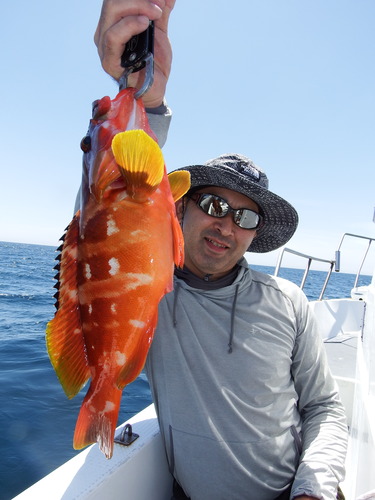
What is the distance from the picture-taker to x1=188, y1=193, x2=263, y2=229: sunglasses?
216 centimetres

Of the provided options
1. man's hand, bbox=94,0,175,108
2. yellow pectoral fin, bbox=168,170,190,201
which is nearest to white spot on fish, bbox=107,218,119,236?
yellow pectoral fin, bbox=168,170,190,201

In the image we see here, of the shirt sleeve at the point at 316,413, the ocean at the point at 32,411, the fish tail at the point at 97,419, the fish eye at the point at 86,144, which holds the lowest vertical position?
the ocean at the point at 32,411

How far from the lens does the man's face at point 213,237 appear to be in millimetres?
2174

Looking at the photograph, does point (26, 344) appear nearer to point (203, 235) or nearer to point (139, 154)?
point (203, 235)

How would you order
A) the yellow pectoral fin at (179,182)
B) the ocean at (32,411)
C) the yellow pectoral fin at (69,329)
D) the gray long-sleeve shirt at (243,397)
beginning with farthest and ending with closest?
the ocean at (32,411), the gray long-sleeve shirt at (243,397), the yellow pectoral fin at (179,182), the yellow pectoral fin at (69,329)

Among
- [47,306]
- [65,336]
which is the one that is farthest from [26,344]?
[65,336]

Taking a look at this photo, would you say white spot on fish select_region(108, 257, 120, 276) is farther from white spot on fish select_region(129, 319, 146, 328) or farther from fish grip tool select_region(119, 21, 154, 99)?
fish grip tool select_region(119, 21, 154, 99)

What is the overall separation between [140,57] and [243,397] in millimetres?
1683

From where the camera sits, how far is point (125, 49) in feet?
3.89

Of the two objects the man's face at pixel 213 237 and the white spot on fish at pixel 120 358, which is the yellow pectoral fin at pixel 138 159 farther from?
the man's face at pixel 213 237

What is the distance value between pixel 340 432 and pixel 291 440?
12.6 inches

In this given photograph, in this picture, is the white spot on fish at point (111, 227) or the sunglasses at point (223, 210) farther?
the sunglasses at point (223, 210)

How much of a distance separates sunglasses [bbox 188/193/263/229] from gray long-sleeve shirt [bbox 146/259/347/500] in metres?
0.38

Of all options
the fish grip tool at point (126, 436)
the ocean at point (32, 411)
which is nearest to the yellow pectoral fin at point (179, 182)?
the fish grip tool at point (126, 436)
